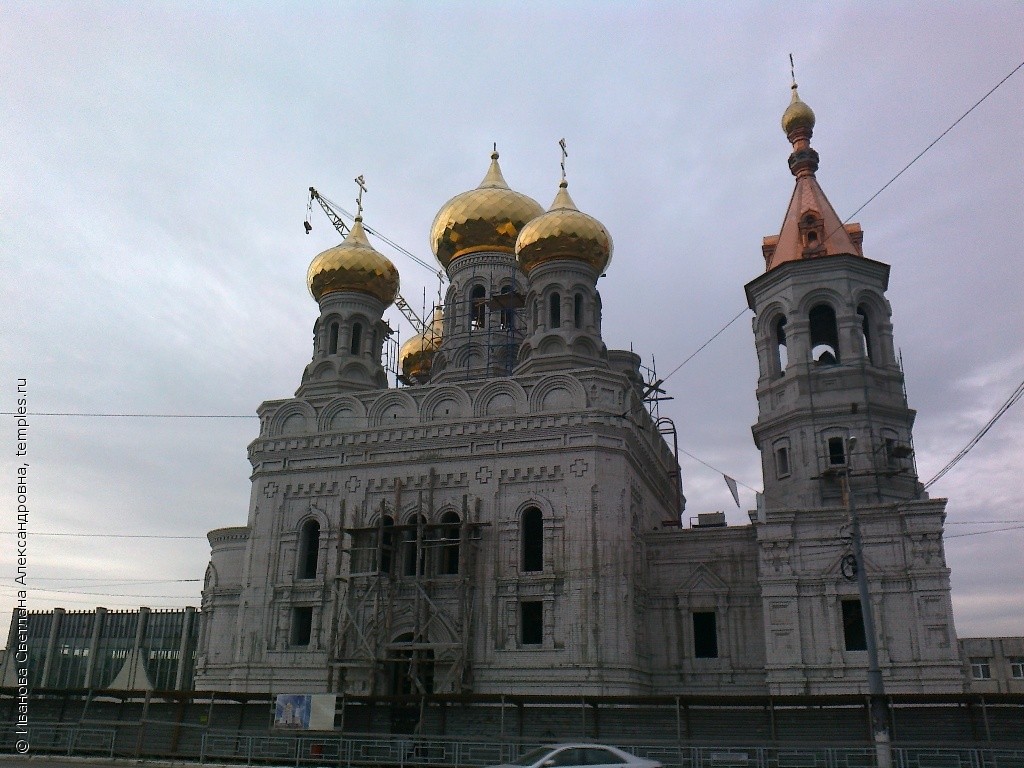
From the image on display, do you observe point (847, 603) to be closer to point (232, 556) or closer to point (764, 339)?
point (764, 339)

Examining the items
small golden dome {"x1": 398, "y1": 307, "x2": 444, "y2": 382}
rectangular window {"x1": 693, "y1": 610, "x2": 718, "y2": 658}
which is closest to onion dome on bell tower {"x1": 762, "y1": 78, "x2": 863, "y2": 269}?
rectangular window {"x1": 693, "y1": 610, "x2": 718, "y2": 658}

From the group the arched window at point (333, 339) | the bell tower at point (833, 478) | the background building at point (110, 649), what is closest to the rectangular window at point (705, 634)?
the bell tower at point (833, 478)

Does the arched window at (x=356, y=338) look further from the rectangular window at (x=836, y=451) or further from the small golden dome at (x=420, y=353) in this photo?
the rectangular window at (x=836, y=451)

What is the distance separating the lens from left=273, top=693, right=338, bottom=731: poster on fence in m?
16.2

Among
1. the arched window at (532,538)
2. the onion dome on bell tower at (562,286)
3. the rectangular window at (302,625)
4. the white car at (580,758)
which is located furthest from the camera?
the onion dome on bell tower at (562,286)

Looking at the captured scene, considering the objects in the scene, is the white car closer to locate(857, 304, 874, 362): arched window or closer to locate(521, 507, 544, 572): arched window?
locate(521, 507, 544, 572): arched window

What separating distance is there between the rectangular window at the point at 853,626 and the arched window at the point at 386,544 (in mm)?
11350

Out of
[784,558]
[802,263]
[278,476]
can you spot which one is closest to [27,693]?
[278,476]

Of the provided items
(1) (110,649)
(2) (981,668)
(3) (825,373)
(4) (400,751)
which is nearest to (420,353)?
(3) (825,373)

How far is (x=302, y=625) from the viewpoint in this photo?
2306 cm

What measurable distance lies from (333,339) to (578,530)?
11.2 metres

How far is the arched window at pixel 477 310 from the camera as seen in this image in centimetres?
3000

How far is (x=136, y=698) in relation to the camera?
17672mm

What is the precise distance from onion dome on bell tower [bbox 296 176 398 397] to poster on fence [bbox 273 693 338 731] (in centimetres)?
1214
